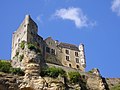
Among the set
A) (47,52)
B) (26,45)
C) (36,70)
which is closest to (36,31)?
(47,52)

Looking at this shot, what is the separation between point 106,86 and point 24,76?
16.1 metres

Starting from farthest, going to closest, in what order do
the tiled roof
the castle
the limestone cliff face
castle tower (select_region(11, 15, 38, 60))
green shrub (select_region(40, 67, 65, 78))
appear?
the tiled roof < the castle < castle tower (select_region(11, 15, 38, 60)) < green shrub (select_region(40, 67, 65, 78)) < the limestone cliff face

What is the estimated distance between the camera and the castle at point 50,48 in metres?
72.8

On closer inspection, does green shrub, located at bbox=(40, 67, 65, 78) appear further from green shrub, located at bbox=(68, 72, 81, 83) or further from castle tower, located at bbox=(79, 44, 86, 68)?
castle tower, located at bbox=(79, 44, 86, 68)

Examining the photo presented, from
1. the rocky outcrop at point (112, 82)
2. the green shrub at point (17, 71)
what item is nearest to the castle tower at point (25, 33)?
the green shrub at point (17, 71)

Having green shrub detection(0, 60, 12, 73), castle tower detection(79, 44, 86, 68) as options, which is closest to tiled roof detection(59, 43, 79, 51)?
castle tower detection(79, 44, 86, 68)

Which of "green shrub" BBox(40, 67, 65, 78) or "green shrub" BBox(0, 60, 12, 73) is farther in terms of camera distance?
"green shrub" BBox(40, 67, 65, 78)

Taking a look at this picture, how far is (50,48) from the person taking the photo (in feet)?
251

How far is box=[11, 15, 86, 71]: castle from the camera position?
72.8 m

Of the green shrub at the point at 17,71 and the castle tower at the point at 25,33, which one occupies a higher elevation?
the castle tower at the point at 25,33

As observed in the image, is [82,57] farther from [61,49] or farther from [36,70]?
[36,70]

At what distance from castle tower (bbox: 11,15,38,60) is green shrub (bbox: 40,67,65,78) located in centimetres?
945

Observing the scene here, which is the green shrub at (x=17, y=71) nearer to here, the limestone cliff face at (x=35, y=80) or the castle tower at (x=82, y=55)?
the limestone cliff face at (x=35, y=80)

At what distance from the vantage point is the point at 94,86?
66.8 m
